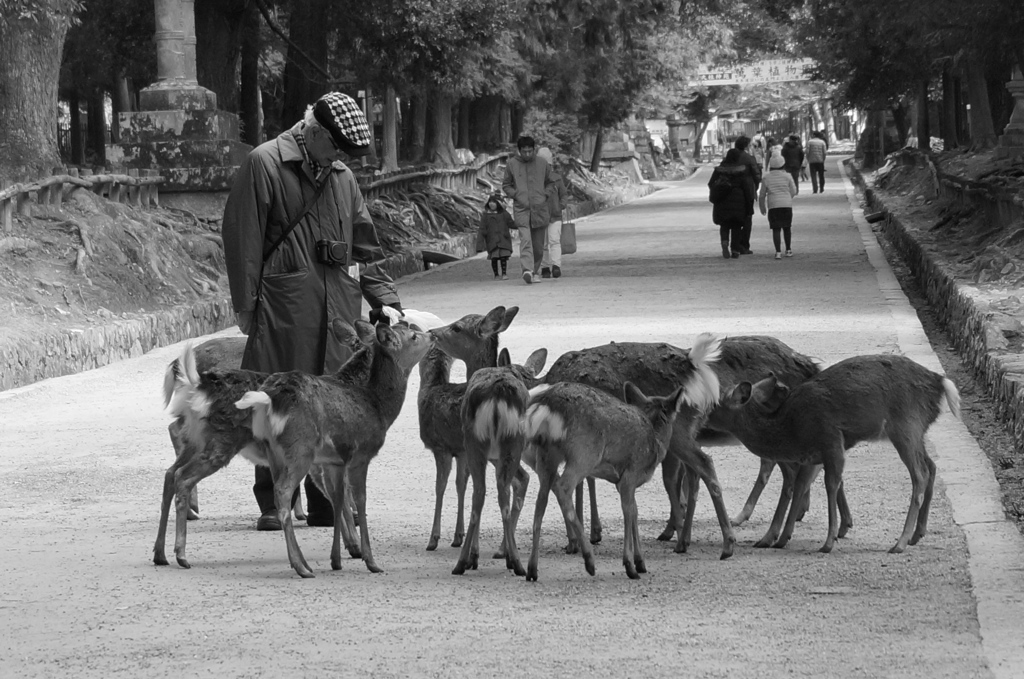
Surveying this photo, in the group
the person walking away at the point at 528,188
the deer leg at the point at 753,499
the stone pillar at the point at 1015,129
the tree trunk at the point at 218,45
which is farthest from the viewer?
the stone pillar at the point at 1015,129

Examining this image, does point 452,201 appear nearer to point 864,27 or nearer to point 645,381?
point 864,27

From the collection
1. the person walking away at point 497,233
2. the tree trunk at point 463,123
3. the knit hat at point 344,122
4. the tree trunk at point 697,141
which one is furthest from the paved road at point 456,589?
the tree trunk at point 697,141

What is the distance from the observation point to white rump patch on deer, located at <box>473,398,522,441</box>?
21.5 feet

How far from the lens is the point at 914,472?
7.21m

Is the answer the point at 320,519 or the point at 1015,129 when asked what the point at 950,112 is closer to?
the point at 1015,129

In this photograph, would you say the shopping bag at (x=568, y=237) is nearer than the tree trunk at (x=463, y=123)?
Yes

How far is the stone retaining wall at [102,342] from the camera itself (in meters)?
13.1

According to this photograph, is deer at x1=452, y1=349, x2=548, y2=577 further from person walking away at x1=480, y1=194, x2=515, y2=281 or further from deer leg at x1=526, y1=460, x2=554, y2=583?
person walking away at x1=480, y1=194, x2=515, y2=281

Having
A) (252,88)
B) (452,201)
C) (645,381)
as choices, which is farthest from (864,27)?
(645,381)

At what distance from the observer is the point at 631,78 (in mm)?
46750

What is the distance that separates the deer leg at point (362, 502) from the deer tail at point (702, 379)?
1.54m

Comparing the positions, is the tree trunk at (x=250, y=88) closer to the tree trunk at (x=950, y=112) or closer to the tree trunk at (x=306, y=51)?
the tree trunk at (x=306, y=51)

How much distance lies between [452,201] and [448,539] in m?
25.5

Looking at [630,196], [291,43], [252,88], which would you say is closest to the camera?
[291,43]
